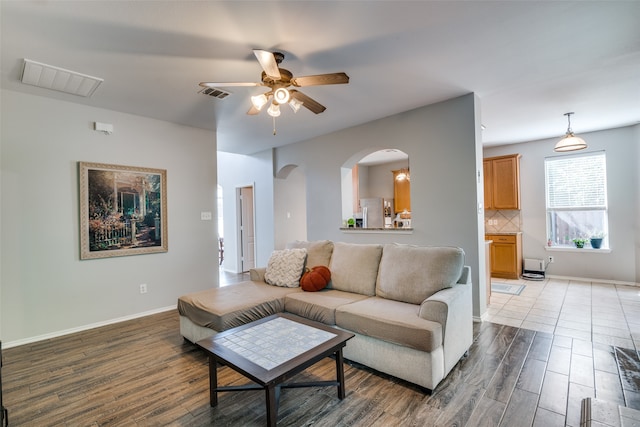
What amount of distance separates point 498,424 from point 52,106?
5.06m

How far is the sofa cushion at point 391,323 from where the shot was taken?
6.68 feet

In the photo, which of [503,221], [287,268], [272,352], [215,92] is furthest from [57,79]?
[503,221]

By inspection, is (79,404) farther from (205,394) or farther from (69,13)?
(69,13)

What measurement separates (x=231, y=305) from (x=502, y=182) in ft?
18.8

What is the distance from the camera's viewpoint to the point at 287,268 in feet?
11.2

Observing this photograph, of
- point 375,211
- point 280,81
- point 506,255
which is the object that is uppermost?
point 280,81

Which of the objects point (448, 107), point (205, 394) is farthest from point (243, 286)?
point (448, 107)

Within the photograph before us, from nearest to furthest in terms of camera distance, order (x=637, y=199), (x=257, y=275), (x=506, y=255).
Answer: (x=257, y=275) < (x=637, y=199) < (x=506, y=255)

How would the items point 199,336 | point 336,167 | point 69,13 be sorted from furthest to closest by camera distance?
1. point 336,167
2. point 199,336
3. point 69,13

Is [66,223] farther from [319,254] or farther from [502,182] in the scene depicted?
[502,182]

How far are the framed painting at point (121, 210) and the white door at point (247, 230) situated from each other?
278 centimetres

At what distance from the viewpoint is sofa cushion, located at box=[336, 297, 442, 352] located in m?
2.04

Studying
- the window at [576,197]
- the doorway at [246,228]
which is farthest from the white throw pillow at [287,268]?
the window at [576,197]

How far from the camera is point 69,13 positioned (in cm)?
198
